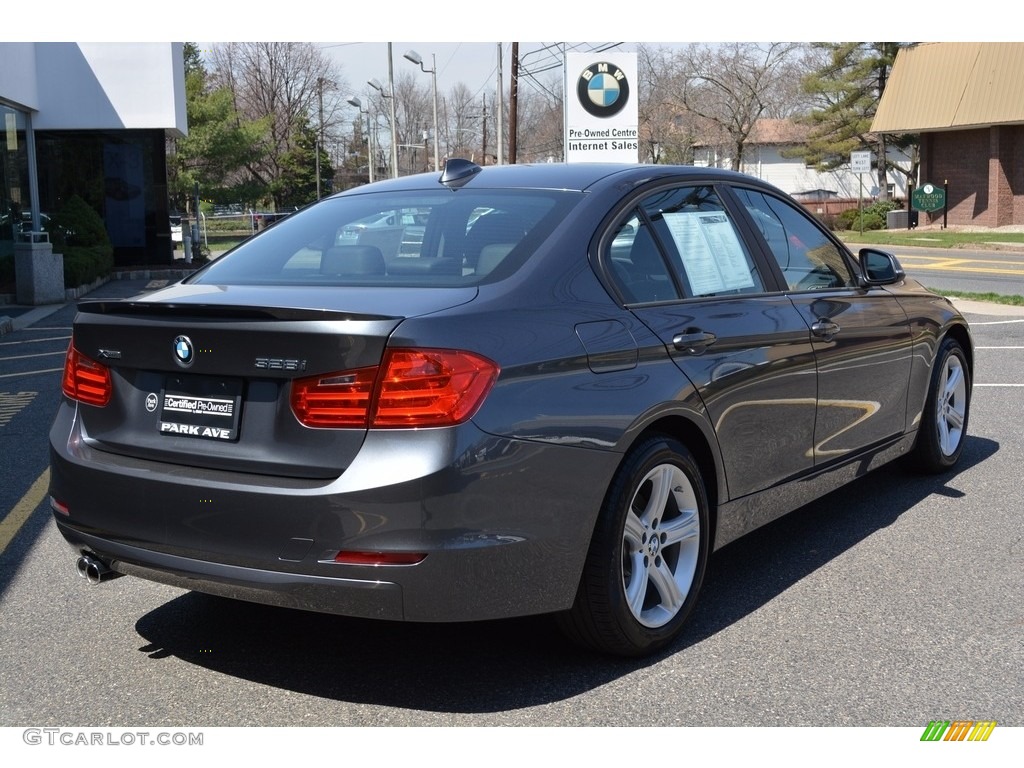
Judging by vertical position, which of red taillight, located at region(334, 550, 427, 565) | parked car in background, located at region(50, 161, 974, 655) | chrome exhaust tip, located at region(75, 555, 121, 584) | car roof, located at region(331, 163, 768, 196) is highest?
car roof, located at region(331, 163, 768, 196)

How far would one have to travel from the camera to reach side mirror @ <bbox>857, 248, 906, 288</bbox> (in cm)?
577

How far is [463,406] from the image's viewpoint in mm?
3377

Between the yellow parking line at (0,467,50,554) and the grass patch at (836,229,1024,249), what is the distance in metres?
32.7

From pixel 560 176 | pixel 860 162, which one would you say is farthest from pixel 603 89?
pixel 560 176

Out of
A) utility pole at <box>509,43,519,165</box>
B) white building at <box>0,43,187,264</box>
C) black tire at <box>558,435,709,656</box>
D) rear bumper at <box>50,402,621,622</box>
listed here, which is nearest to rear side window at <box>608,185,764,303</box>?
black tire at <box>558,435,709,656</box>

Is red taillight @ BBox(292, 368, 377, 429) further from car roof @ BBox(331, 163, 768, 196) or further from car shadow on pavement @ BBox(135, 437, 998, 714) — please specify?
car roof @ BBox(331, 163, 768, 196)

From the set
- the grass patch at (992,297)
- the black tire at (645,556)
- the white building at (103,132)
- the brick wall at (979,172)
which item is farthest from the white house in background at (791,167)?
the black tire at (645,556)

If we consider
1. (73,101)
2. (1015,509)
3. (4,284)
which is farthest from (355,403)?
(73,101)

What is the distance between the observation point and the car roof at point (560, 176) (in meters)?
4.48

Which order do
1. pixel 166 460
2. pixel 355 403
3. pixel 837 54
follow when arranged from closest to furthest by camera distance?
pixel 355 403 < pixel 166 460 < pixel 837 54

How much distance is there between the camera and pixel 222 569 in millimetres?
3535

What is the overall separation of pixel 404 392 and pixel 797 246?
2653 millimetres
